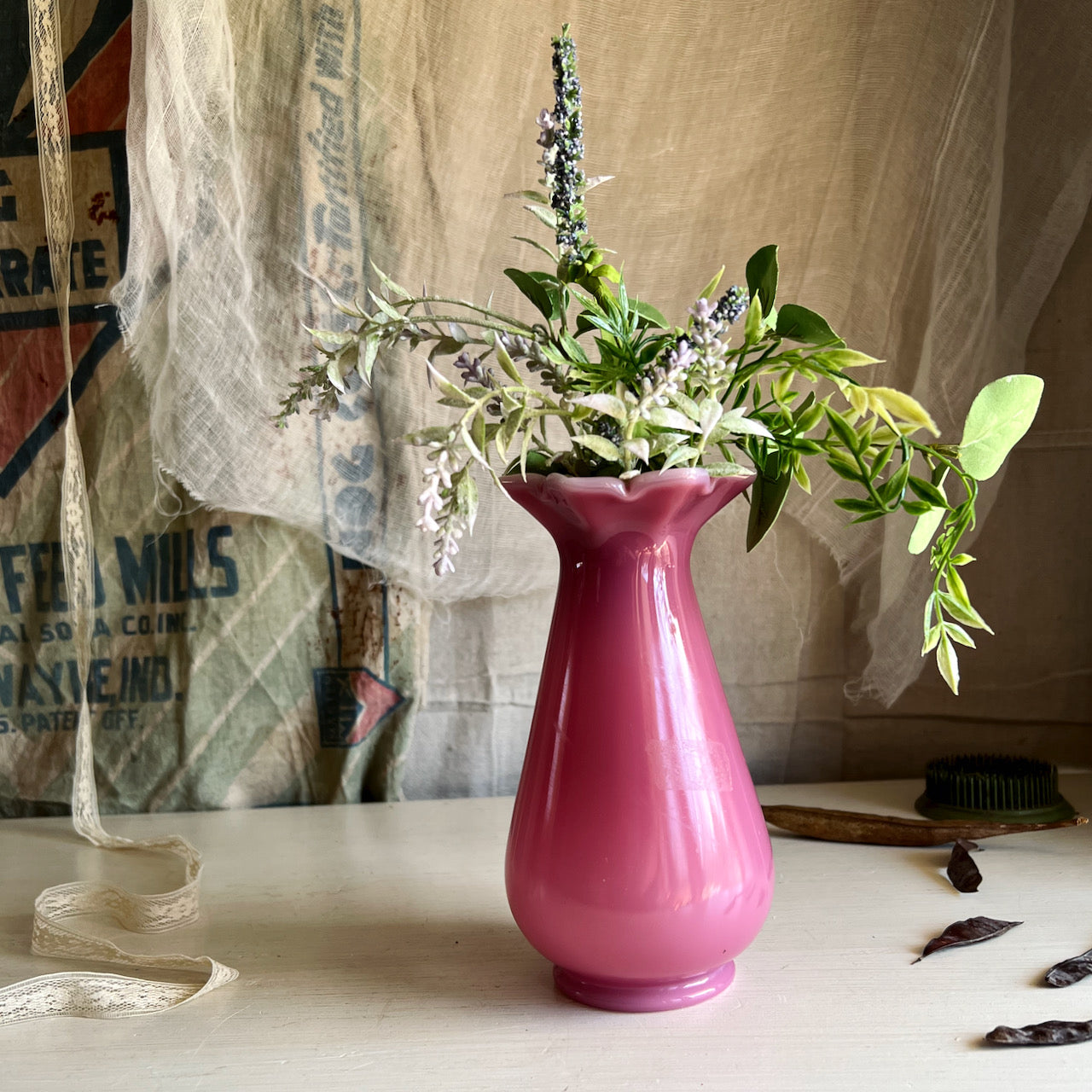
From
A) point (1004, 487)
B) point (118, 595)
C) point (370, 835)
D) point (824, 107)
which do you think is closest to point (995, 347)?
point (1004, 487)

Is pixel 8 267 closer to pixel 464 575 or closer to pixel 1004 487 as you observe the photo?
pixel 464 575

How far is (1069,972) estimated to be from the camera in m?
0.52

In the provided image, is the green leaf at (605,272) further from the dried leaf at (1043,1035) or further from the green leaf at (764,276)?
the dried leaf at (1043,1035)

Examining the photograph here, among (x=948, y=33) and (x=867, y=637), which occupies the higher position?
(x=948, y=33)

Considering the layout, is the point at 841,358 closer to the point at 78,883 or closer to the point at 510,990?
the point at 510,990

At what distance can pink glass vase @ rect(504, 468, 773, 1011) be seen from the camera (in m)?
0.45

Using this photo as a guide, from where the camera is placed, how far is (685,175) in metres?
0.80

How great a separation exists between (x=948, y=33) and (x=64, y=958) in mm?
855

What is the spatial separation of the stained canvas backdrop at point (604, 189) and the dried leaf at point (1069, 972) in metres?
0.33

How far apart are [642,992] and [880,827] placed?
0.99 feet

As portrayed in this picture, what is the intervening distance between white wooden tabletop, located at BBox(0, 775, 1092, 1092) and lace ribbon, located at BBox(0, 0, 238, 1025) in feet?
0.04

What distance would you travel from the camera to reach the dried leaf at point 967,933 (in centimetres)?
55

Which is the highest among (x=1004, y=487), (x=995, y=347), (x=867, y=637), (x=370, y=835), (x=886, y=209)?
→ (x=886, y=209)

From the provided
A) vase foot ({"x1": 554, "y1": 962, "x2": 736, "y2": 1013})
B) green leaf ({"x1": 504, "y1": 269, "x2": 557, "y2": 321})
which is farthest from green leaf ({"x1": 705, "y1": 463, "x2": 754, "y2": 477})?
vase foot ({"x1": 554, "y1": 962, "x2": 736, "y2": 1013})
